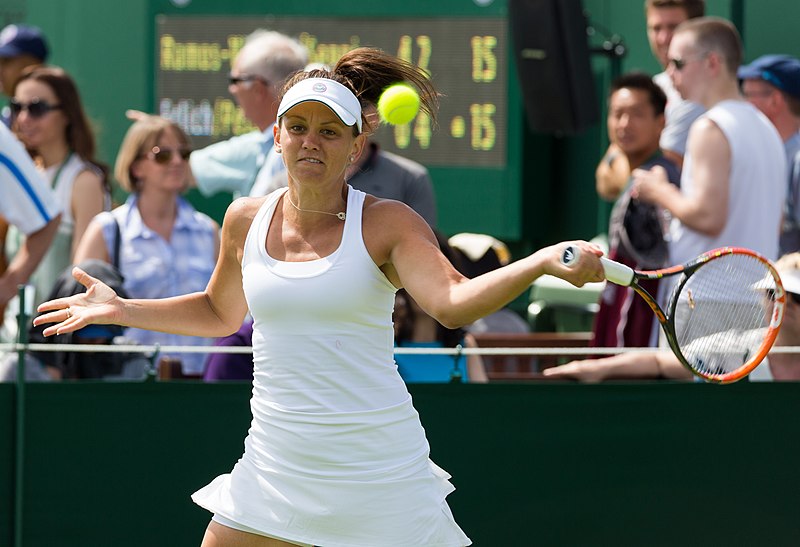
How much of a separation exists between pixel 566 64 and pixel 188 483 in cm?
411

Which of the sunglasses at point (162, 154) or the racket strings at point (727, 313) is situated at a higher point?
the sunglasses at point (162, 154)

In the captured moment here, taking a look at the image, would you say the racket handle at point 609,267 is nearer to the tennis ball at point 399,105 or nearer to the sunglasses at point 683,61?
the tennis ball at point 399,105

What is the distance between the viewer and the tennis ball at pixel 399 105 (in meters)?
3.41

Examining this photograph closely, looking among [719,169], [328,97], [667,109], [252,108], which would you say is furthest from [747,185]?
[328,97]

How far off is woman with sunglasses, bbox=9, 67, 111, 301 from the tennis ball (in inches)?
117

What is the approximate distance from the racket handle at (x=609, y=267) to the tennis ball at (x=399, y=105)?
702 millimetres

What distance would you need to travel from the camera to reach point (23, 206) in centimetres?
544

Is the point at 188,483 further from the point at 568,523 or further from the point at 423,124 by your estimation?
the point at 423,124

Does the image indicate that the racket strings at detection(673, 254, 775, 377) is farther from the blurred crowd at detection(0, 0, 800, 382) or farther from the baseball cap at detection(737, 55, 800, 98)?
the baseball cap at detection(737, 55, 800, 98)

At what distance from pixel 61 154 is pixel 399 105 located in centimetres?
322

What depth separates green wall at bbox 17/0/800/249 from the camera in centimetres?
880

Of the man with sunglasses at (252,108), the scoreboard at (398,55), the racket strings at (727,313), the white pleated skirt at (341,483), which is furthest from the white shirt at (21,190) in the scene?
the scoreboard at (398,55)

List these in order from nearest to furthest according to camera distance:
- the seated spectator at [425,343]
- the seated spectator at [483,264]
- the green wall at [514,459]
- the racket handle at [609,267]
Result: the racket handle at [609,267]
the green wall at [514,459]
the seated spectator at [425,343]
the seated spectator at [483,264]

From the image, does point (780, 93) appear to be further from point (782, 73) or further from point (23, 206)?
point (23, 206)
